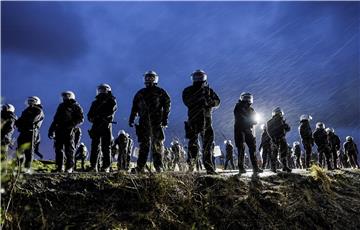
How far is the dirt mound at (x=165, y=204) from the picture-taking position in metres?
6.53

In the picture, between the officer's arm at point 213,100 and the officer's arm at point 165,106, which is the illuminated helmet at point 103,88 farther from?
the officer's arm at point 213,100

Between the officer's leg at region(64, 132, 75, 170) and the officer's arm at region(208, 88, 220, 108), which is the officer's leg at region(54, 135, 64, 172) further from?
the officer's arm at region(208, 88, 220, 108)

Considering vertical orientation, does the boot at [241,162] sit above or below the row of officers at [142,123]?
below

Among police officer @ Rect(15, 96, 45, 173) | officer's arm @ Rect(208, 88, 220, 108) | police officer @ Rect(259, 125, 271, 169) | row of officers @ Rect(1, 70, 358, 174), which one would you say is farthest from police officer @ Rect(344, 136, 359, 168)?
police officer @ Rect(15, 96, 45, 173)

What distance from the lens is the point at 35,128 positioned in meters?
11.1

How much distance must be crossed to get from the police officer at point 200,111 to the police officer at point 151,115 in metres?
0.53

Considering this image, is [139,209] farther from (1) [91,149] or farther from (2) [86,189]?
(1) [91,149]

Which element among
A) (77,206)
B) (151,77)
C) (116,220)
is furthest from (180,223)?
(151,77)

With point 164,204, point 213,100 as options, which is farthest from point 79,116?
point 164,204

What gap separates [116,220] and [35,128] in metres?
5.39

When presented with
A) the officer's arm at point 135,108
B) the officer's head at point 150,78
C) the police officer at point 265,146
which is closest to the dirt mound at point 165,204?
the officer's arm at point 135,108

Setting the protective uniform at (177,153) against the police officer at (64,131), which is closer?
the protective uniform at (177,153)

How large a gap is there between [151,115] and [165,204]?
3354mm

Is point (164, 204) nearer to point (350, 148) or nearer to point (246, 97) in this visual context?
point (246, 97)
